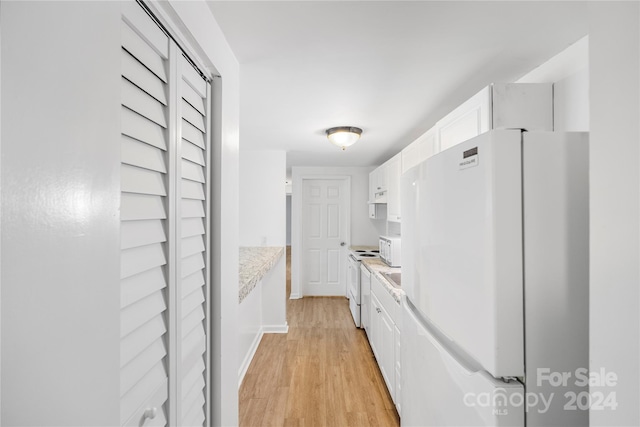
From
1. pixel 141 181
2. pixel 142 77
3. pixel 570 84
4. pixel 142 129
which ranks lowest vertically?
pixel 141 181

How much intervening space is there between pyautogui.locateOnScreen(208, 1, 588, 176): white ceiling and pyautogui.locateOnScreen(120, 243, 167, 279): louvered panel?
0.88 metres

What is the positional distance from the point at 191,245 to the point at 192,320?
10.3 inches

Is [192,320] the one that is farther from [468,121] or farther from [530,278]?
[468,121]

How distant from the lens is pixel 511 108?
136cm

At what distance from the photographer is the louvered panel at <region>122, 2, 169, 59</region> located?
26.6 inches

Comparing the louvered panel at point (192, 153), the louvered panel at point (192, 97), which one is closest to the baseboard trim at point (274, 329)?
the louvered panel at point (192, 153)

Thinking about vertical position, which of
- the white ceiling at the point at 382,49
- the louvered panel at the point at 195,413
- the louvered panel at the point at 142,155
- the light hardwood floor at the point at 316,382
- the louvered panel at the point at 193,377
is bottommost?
the light hardwood floor at the point at 316,382

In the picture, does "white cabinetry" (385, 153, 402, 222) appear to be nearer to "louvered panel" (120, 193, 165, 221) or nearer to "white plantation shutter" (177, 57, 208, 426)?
"white plantation shutter" (177, 57, 208, 426)

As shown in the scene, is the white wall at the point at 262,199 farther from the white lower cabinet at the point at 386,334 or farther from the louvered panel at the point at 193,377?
the louvered panel at the point at 193,377

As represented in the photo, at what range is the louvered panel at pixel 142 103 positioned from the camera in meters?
0.68

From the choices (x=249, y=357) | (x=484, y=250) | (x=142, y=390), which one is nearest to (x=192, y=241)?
(x=142, y=390)

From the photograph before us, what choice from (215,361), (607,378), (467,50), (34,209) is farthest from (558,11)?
(215,361)

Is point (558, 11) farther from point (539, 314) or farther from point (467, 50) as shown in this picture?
point (539, 314)

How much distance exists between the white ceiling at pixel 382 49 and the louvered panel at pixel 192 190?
64cm
